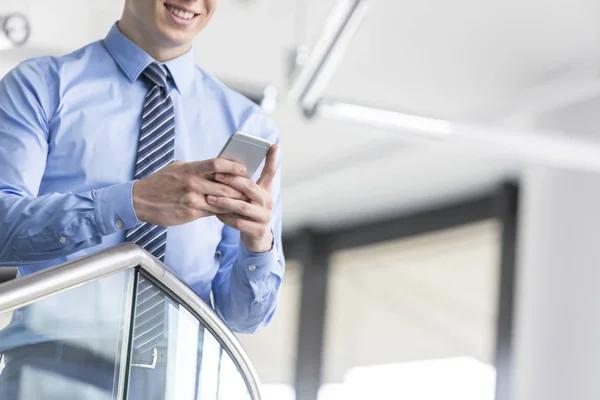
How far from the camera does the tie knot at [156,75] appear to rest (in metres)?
2.04

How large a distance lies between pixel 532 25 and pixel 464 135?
1103 millimetres

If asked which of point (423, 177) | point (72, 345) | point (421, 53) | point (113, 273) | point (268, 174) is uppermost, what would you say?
point (421, 53)

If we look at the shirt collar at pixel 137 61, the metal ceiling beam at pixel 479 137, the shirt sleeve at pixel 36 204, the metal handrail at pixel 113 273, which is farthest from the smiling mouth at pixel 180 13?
the metal ceiling beam at pixel 479 137

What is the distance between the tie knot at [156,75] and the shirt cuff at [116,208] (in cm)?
39

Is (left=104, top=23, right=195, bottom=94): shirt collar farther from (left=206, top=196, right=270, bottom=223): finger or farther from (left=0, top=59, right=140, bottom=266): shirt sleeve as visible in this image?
(left=206, top=196, right=270, bottom=223): finger

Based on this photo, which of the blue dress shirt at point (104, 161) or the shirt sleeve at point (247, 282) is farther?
the shirt sleeve at point (247, 282)

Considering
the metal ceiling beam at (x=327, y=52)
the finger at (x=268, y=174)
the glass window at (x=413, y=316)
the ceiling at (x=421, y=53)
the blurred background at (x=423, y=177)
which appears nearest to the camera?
the finger at (x=268, y=174)

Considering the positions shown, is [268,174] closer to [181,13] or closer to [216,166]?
[216,166]

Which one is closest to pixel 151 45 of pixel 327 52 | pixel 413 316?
pixel 327 52

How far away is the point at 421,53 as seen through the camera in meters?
5.84

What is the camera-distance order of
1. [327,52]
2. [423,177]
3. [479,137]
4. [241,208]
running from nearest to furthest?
[241,208], [327,52], [479,137], [423,177]

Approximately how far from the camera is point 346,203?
8.59 meters

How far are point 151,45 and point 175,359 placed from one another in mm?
680

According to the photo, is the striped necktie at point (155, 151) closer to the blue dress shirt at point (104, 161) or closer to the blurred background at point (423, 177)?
the blue dress shirt at point (104, 161)
